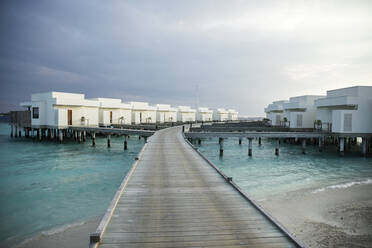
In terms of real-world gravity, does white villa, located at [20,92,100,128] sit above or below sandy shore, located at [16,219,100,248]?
above

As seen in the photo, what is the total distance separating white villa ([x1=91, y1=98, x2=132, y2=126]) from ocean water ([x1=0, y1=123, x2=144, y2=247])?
15.0 meters

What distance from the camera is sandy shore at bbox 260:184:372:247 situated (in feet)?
22.9

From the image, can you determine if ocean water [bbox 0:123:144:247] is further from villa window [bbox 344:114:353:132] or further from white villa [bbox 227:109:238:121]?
white villa [bbox 227:109:238:121]

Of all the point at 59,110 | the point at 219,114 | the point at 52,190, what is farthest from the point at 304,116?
the point at 219,114

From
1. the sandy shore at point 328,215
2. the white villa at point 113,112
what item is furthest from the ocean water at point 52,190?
the white villa at point 113,112

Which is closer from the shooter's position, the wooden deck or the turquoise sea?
the wooden deck

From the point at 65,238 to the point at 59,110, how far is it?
26.3 metres

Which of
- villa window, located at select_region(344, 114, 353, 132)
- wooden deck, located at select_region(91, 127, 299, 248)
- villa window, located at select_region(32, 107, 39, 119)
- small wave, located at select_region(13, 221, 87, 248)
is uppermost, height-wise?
villa window, located at select_region(32, 107, 39, 119)

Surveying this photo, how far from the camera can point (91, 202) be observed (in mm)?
10078

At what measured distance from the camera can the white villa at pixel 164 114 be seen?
47.8 metres

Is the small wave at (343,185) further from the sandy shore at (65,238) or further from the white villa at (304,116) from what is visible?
the white villa at (304,116)

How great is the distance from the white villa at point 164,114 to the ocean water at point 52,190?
27.4m

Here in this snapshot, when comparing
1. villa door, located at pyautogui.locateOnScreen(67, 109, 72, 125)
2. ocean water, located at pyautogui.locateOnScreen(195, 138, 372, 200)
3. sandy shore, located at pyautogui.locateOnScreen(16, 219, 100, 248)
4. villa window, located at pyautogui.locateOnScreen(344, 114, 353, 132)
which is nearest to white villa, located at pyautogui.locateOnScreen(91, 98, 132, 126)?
villa door, located at pyautogui.locateOnScreen(67, 109, 72, 125)

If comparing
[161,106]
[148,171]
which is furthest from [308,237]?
[161,106]
